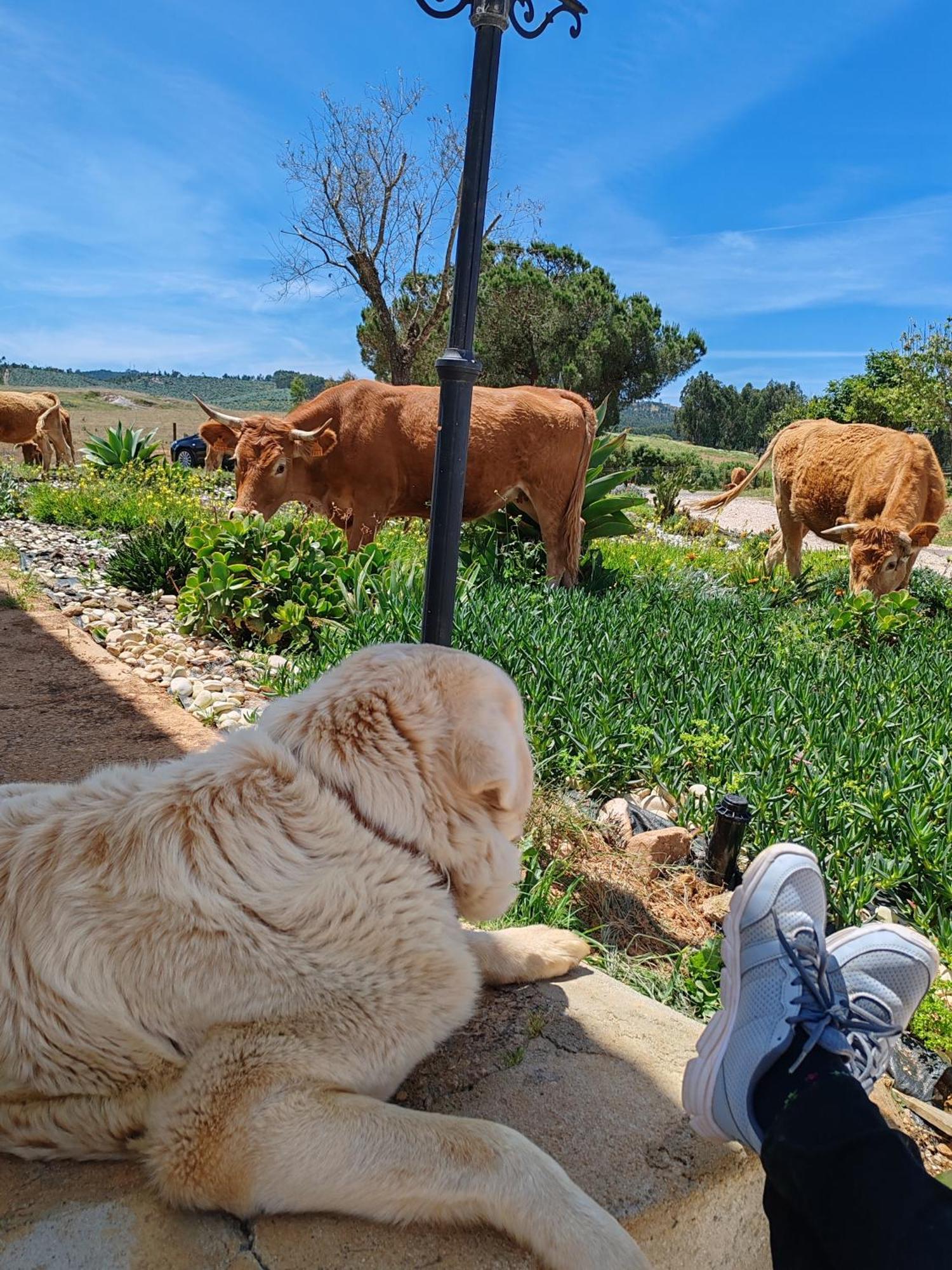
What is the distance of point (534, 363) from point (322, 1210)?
39568mm

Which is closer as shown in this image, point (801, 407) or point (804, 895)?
point (804, 895)

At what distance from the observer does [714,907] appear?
3195 mm

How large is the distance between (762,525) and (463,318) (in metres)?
19.6

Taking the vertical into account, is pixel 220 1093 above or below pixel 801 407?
below

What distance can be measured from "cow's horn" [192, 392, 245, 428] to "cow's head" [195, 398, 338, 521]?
0.37ft

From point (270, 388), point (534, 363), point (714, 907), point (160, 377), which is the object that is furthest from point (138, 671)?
point (160, 377)

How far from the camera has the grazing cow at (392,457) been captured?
24.5 feet

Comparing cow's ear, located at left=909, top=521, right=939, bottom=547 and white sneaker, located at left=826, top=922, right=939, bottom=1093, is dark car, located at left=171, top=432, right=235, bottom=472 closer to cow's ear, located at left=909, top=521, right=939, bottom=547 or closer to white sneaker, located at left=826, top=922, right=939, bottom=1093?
cow's ear, located at left=909, top=521, right=939, bottom=547

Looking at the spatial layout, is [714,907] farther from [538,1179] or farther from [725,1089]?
[538,1179]

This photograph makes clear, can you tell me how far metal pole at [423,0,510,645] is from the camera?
3.06 meters

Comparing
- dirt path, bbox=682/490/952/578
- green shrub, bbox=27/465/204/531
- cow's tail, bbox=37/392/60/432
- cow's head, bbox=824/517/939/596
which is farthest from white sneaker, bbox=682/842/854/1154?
cow's tail, bbox=37/392/60/432

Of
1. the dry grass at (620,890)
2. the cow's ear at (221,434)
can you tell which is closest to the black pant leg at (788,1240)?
the dry grass at (620,890)

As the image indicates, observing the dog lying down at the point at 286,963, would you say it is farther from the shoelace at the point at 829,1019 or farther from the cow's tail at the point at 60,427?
the cow's tail at the point at 60,427

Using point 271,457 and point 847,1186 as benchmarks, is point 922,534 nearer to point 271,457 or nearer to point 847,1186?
point 271,457
